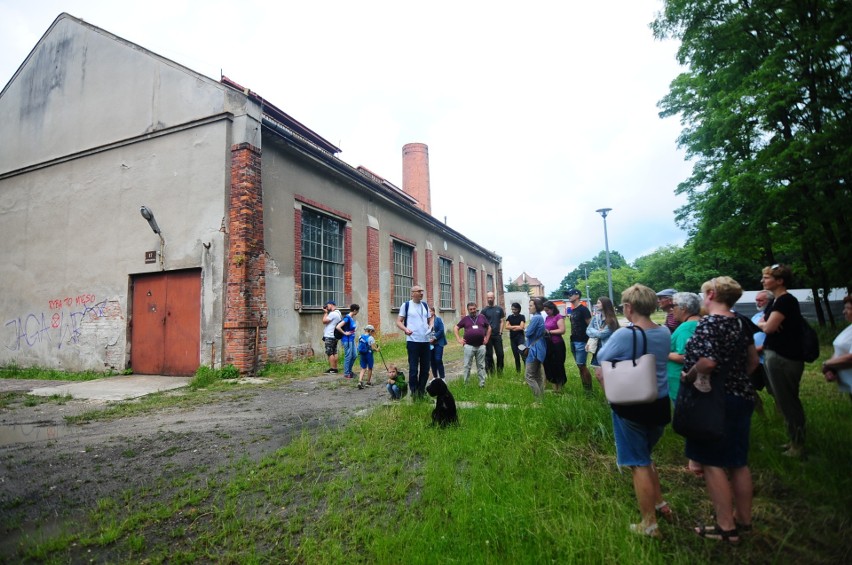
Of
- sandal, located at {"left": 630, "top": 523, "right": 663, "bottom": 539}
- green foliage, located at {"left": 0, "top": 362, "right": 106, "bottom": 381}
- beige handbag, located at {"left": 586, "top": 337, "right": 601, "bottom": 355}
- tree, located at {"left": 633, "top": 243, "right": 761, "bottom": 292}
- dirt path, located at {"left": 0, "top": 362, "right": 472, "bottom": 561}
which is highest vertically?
tree, located at {"left": 633, "top": 243, "right": 761, "bottom": 292}

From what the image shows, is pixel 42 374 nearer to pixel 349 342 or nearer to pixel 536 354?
pixel 349 342

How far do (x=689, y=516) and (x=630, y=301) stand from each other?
1.53 metres

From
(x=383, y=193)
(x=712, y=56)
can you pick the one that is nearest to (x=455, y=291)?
(x=383, y=193)

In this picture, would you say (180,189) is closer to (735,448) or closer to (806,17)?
(735,448)

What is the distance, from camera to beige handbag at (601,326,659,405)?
8.38 feet

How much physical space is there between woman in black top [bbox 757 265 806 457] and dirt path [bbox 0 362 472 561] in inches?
179

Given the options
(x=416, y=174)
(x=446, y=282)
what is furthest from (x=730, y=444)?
(x=416, y=174)

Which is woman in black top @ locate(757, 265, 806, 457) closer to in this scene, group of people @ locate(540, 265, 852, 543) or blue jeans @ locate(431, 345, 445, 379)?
group of people @ locate(540, 265, 852, 543)

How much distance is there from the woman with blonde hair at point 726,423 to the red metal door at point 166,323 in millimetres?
9657

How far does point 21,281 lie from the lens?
12.1 metres

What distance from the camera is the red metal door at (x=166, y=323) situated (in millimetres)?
9664

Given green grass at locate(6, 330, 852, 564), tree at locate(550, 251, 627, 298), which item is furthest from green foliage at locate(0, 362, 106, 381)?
tree at locate(550, 251, 627, 298)

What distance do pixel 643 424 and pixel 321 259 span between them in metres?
10.7

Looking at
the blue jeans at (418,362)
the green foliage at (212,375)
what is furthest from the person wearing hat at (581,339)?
the green foliage at (212,375)
